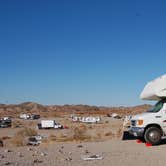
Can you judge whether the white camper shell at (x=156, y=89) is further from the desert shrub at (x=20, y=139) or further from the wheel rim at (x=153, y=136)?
the desert shrub at (x=20, y=139)

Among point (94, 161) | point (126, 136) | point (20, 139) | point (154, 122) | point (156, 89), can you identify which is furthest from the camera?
point (20, 139)

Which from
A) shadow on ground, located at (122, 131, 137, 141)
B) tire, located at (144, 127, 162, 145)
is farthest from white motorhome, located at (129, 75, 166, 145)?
shadow on ground, located at (122, 131, 137, 141)

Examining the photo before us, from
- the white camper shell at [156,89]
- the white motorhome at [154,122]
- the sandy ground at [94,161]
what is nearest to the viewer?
the sandy ground at [94,161]

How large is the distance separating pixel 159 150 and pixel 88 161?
3904mm

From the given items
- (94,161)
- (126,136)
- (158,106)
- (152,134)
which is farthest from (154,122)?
(94,161)

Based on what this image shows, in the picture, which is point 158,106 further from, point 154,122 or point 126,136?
point 126,136

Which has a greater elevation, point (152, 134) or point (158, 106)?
point (158, 106)

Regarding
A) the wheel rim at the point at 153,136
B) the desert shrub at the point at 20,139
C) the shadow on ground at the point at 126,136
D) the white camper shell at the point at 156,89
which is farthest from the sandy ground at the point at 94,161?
the desert shrub at the point at 20,139

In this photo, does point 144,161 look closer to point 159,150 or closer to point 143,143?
point 159,150

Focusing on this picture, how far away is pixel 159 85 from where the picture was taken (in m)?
17.0

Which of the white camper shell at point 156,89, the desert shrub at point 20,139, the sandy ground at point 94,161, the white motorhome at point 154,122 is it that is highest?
the white camper shell at point 156,89

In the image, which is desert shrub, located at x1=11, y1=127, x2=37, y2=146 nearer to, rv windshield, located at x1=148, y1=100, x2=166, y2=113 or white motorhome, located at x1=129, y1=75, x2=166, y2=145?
white motorhome, located at x1=129, y1=75, x2=166, y2=145

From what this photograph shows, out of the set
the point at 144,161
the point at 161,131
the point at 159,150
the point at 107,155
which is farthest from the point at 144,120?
the point at 144,161

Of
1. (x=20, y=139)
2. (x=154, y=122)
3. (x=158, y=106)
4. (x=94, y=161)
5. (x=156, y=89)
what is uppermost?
(x=156, y=89)
